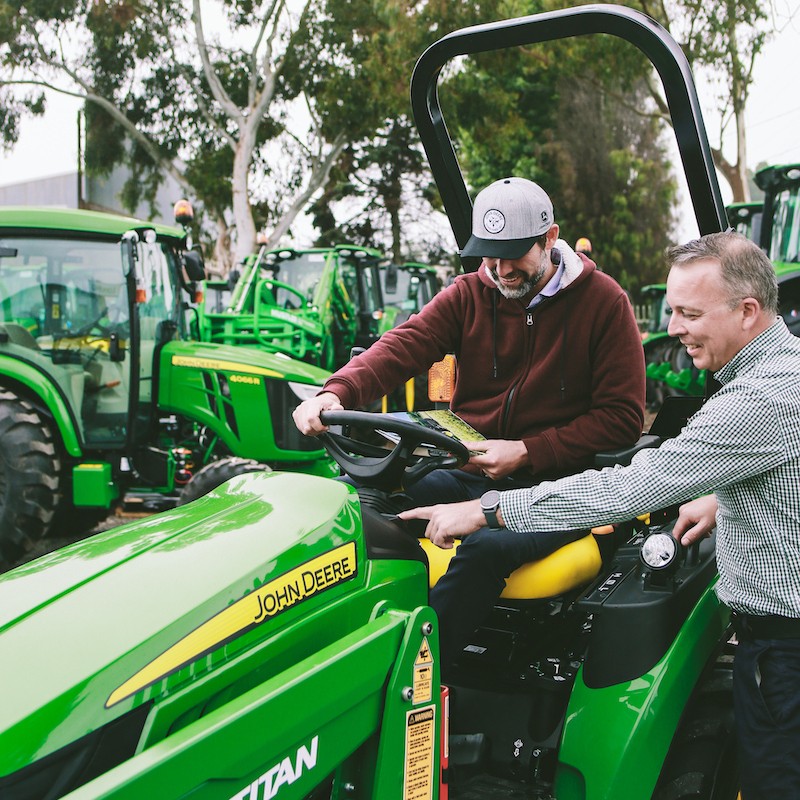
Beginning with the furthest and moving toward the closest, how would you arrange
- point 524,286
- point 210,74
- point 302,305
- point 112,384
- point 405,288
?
1. point 210,74
2. point 405,288
3. point 302,305
4. point 112,384
5. point 524,286

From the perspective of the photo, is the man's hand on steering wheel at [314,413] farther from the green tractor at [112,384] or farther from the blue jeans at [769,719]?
the green tractor at [112,384]

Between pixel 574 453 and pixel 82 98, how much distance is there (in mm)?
19486

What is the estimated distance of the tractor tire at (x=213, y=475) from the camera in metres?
5.50

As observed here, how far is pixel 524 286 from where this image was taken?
2.52 metres

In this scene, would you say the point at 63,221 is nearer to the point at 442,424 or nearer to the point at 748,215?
the point at 442,424

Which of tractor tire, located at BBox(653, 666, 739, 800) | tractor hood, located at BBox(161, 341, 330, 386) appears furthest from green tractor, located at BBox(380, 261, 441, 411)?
tractor tire, located at BBox(653, 666, 739, 800)

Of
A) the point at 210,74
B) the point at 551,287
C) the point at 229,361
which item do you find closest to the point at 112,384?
the point at 229,361

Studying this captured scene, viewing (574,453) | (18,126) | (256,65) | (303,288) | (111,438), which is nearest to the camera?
(574,453)

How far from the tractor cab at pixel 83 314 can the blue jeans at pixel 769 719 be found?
4.61 meters

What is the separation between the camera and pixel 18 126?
2019cm

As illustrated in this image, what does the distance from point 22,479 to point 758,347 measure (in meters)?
4.43

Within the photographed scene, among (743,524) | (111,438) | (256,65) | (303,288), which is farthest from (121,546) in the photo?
(256,65)

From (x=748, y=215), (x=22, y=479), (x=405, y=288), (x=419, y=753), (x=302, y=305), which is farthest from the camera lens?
(x=405, y=288)

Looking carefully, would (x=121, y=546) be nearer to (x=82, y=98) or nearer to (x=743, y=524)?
(x=743, y=524)
